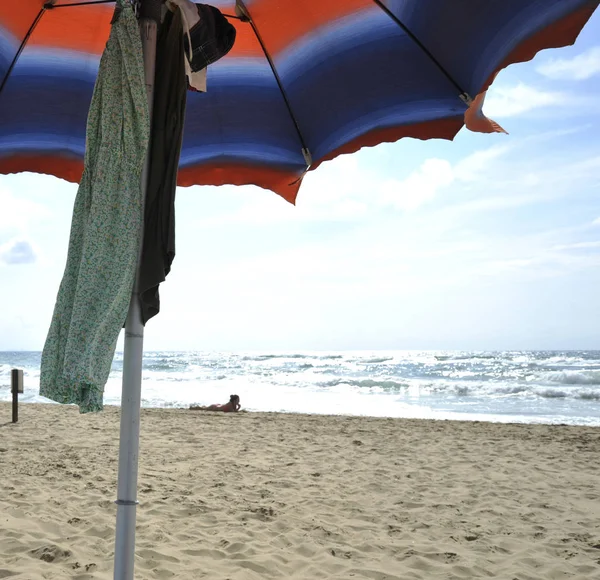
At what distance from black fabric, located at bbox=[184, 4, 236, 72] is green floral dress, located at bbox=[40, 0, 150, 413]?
20 centimetres

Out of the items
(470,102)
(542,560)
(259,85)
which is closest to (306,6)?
(259,85)

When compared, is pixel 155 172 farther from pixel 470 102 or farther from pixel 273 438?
pixel 273 438

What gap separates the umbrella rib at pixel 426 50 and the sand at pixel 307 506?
2600 millimetres

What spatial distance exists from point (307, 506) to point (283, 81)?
3337 mm

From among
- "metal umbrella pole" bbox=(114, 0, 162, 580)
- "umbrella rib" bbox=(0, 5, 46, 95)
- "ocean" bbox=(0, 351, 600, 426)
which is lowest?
"ocean" bbox=(0, 351, 600, 426)

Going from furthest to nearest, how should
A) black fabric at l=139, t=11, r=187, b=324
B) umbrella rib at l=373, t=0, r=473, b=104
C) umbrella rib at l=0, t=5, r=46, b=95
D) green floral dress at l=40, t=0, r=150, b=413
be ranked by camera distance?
umbrella rib at l=0, t=5, r=46, b=95, umbrella rib at l=373, t=0, r=473, b=104, black fabric at l=139, t=11, r=187, b=324, green floral dress at l=40, t=0, r=150, b=413

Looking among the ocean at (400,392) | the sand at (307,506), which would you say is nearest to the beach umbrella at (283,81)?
the sand at (307,506)

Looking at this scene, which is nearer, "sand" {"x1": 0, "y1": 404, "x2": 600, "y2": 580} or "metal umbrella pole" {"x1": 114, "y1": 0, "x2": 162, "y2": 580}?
"metal umbrella pole" {"x1": 114, "y1": 0, "x2": 162, "y2": 580}

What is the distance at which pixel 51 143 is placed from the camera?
A: 10.4 ft

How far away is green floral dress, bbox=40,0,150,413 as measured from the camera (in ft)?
5.98

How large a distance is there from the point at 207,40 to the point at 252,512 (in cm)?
360

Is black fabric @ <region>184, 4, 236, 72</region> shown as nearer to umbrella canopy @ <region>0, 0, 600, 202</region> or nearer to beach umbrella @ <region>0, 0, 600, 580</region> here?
beach umbrella @ <region>0, 0, 600, 580</region>

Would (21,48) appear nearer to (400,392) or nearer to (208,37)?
(208,37)

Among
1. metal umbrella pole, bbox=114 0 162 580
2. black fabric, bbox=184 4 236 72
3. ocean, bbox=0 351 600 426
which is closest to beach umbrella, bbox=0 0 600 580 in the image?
metal umbrella pole, bbox=114 0 162 580
